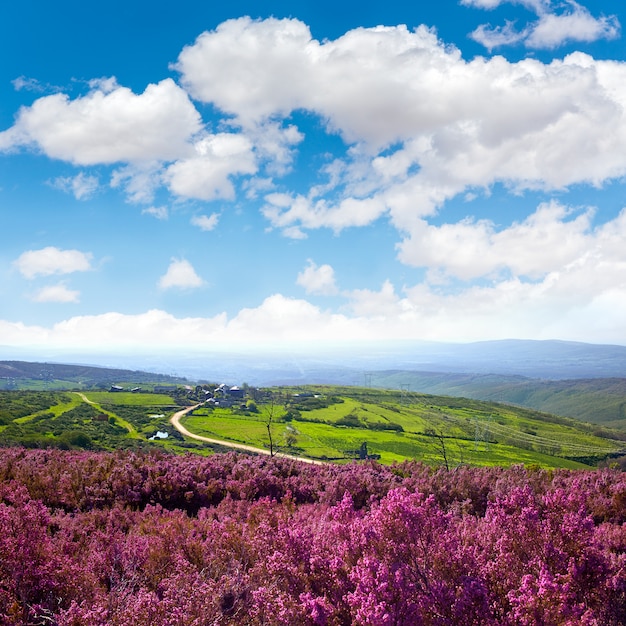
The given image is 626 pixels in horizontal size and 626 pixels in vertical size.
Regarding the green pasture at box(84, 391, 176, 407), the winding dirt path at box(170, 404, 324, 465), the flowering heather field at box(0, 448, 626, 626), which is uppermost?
the flowering heather field at box(0, 448, 626, 626)

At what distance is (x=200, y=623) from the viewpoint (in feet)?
11.7

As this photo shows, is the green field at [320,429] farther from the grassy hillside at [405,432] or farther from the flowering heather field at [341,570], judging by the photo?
the flowering heather field at [341,570]

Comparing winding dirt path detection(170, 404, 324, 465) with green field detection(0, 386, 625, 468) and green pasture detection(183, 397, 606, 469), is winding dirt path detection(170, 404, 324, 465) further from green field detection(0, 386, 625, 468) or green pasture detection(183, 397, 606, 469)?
green pasture detection(183, 397, 606, 469)

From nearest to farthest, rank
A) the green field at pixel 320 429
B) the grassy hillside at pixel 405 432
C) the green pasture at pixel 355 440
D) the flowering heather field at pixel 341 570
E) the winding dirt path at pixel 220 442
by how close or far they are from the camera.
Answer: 1. the flowering heather field at pixel 341 570
2. the winding dirt path at pixel 220 442
3. the green field at pixel 320 429
4. the green pasture at pixel 355 440
5. the grassy hillside at pixel 405 432

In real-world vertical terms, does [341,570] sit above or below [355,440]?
above

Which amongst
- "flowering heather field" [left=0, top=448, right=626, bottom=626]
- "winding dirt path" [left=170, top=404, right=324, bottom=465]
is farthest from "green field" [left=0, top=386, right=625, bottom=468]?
"flowering heather field" [left=0, top=448, right=626, bottom=626]

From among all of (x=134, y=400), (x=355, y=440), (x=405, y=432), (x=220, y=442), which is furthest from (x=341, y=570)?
(x=134, y=400)

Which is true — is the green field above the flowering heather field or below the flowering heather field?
below

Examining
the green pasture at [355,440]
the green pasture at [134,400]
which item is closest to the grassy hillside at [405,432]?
the green pasture at [355,440]

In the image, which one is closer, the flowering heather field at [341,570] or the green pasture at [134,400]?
the flowering heather field at [341,570]

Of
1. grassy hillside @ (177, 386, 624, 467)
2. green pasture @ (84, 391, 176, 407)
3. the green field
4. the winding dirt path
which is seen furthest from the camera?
green pasture @ (84, 391, 176, 407)

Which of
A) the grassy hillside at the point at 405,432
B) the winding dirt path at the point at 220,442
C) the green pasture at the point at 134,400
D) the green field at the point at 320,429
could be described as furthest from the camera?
the green pasture at the point at 134,400

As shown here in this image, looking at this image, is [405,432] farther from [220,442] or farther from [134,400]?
[134,400]

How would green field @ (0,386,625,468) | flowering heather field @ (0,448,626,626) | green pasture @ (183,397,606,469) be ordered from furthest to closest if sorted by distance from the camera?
green pasture @ (183,397,606,469)
green field @ (0,386,625,468)
flowering heather field @ (0,448,626,626)
